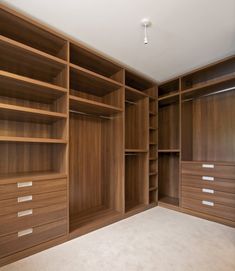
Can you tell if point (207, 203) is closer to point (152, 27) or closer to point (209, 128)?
point (209, 128)

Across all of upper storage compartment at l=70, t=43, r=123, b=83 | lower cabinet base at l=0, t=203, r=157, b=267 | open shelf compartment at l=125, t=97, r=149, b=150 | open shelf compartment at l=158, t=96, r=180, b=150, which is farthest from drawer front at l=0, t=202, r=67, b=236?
open shelf compartment at l=158, t=96, r=180, b=150

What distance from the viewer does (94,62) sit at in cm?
254

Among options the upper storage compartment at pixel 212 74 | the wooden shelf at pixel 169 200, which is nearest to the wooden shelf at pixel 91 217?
the wooden shelf at pixel 169 200

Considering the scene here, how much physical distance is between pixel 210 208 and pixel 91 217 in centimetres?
173

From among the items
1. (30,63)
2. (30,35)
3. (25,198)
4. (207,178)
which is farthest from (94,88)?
(207,178)

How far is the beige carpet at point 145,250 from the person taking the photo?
1612 millimetres

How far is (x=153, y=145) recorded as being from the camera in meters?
3.41

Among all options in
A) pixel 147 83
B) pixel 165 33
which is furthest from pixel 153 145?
pixel 165 33

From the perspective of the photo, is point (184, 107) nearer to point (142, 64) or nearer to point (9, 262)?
point (142, 64)

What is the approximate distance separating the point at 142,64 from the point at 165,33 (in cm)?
76

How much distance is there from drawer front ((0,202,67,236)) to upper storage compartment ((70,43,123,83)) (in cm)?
184

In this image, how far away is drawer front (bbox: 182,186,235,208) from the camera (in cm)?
246

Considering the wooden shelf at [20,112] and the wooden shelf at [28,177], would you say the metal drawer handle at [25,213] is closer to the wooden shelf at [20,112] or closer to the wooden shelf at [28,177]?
the wooden shelf at [28,177]

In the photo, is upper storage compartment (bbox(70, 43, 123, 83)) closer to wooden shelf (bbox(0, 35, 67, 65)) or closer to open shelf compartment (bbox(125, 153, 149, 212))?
wooden shelf (bbox(0, 35, 67, 65))
